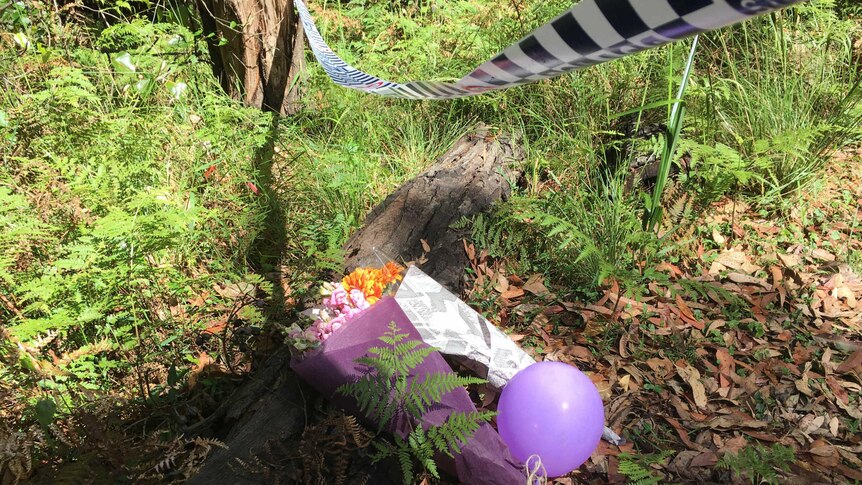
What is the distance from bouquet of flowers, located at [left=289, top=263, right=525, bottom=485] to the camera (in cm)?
171

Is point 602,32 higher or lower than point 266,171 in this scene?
higher

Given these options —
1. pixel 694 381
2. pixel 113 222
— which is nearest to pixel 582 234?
pixel 694 381

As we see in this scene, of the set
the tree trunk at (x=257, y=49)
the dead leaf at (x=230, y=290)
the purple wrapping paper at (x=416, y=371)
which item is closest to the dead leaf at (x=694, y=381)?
the purple wrapping paper at (x=416, y=371)

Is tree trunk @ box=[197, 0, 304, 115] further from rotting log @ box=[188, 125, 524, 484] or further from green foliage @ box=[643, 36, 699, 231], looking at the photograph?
green foliage @ box=[643, 36, 699, 231]

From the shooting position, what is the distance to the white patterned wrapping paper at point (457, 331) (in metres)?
2.14

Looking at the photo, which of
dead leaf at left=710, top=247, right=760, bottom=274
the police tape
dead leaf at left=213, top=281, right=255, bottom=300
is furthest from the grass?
the police tape

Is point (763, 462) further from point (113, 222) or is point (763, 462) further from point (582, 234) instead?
point (113, 222)

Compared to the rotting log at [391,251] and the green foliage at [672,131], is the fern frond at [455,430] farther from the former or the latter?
the green foliage at [672,131]

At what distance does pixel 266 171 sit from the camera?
328cm

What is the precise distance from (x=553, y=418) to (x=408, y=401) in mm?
486

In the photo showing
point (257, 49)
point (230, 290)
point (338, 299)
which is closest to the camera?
point (338, 299)

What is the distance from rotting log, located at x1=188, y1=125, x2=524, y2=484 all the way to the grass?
0.17m

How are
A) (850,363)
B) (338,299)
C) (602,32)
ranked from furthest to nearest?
(850,363) → (338,299) → (602,32)

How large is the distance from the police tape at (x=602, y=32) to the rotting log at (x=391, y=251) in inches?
46.2
